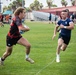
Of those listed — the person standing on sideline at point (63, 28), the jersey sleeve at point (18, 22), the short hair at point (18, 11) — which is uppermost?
the short hair at point (18, 11)

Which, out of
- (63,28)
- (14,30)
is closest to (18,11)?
(14,30)

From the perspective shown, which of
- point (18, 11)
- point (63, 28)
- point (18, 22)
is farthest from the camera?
point (63, 28)

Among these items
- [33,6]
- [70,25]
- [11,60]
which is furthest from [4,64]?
[33,6]

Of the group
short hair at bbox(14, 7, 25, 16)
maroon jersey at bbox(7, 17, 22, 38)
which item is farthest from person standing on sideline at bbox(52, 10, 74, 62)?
maroon jersey at bbox(7, 17, 22, 38)

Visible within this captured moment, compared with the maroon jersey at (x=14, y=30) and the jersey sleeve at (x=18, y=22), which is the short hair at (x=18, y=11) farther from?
the jersey sleeve at (x=18, y=22)

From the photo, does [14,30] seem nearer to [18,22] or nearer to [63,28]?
[18,22]

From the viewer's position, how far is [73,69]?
36.3 ft

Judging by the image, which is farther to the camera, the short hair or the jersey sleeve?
the short hair

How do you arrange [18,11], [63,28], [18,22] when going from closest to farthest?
1. [18,22]
2. [18,11]
3. [63,28]

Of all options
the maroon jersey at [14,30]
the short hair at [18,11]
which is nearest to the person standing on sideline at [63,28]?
the short hair at [18,11]

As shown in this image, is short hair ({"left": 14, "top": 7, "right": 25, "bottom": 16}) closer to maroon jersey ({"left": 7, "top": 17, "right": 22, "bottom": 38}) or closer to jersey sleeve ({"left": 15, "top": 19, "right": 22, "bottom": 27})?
maroon jersey ({"left": 7, "top": 17, "right": 22, "bottom": 38})

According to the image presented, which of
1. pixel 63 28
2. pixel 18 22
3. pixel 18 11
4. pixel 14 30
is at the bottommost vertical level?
pixel 63 28

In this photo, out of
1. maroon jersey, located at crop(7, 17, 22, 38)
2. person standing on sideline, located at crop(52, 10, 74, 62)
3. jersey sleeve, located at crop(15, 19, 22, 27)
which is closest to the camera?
jersey sleeve, located at crop(15, 19, 22, 27)

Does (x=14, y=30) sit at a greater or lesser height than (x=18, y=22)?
lesser
